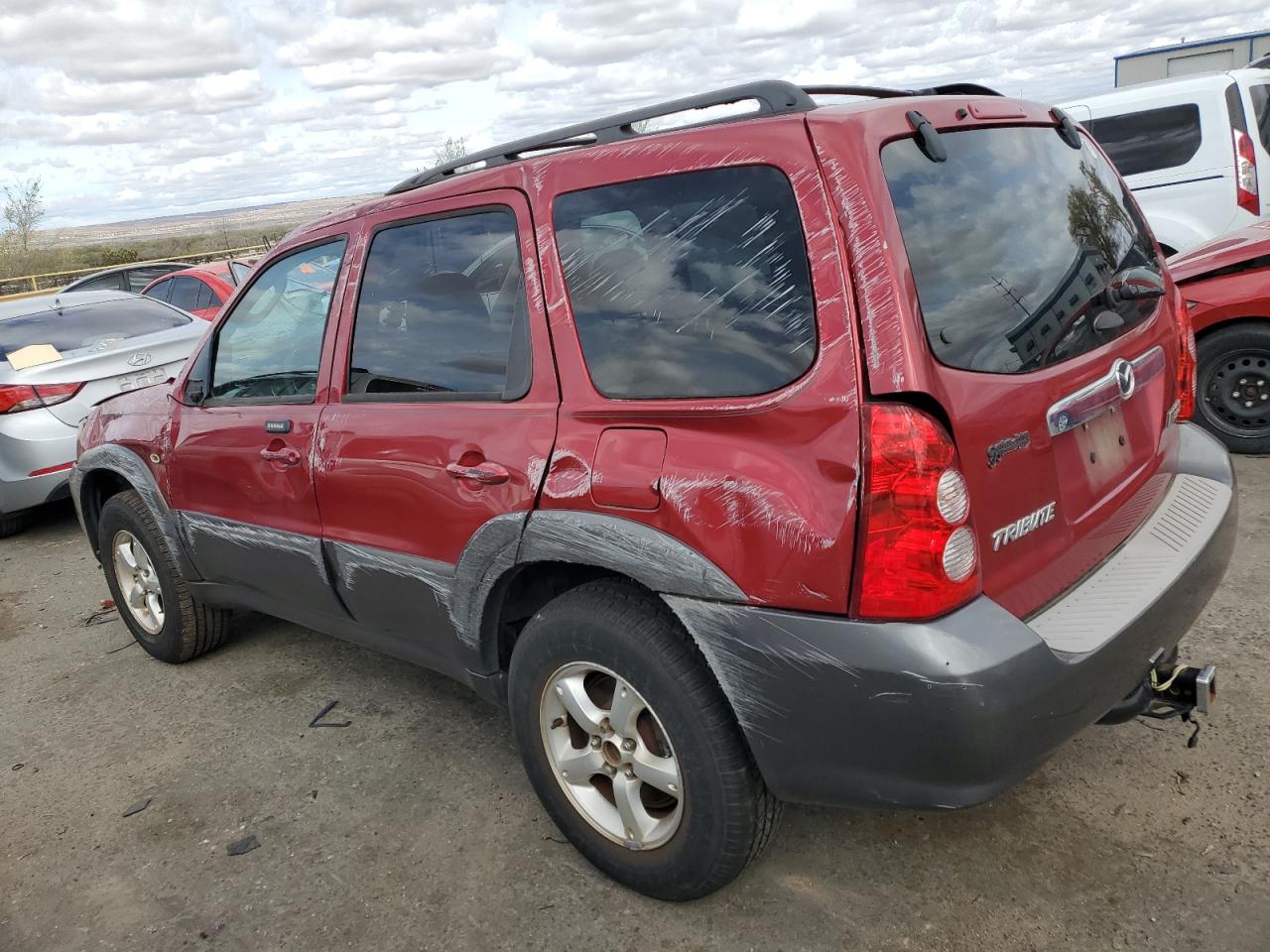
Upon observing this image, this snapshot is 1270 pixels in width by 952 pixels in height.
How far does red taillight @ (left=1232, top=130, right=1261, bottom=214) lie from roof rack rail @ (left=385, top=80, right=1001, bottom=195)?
238 inches

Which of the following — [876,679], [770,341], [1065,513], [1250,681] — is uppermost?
[770,341]

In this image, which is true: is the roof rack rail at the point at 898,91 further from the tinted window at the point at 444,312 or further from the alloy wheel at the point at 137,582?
the alloy wheel at the point at 137,582

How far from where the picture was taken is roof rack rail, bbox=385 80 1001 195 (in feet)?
7.14

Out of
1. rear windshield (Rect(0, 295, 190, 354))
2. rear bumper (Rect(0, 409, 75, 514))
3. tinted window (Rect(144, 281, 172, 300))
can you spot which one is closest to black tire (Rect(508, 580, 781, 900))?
rear bumper (Rect(0, 409, 75, 514))

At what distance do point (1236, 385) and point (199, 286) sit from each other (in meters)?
9.93

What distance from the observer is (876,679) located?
1.87m

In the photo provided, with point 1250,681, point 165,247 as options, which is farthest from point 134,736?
point 165,247

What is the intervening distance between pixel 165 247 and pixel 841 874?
177 feet

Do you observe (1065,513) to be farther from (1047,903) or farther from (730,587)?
(1047,903)

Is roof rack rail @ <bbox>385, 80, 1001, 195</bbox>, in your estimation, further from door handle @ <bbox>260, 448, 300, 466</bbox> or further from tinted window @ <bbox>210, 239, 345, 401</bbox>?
door handle @ <bbox>260, 448, 300, 466</bbox>

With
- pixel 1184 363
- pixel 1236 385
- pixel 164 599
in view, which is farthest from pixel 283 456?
pixel 1236 385

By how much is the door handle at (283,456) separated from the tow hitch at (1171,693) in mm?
2445

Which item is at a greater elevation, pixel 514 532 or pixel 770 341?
pixel 770 341

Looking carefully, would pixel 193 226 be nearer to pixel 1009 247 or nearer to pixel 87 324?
pixel 87 324
